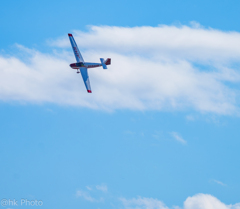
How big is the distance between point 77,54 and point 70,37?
8.53 meters

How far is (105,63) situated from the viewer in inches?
5925

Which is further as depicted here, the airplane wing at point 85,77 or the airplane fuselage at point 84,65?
the airplane fuselage at point 84,65

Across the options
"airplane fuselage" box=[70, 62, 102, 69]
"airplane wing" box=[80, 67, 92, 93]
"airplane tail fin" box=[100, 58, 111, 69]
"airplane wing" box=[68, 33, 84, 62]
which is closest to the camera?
"airplane wing" box=[80, 67, 92, 93]

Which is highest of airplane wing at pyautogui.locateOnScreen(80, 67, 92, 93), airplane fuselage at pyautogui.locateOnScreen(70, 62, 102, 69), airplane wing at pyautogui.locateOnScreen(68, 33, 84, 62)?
airplane wing at pyautogui.locateOnScreen(68, 33, 84, 62)

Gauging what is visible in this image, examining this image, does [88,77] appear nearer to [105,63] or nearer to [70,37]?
[105,63]

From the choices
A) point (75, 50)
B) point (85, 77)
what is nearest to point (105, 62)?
point (85, 77)

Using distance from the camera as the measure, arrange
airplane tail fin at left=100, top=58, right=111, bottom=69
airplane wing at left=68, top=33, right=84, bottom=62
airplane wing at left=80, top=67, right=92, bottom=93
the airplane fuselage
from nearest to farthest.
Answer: airplane wing at left=80, top=67, right=92, bottom=93 < the airplane fuselage < airplane tail fin at left=100, top=58, right=111, bottom=69 < airplane wing at left=68, top=33, right=84, bottom=62

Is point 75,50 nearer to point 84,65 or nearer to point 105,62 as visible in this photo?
point 84,65

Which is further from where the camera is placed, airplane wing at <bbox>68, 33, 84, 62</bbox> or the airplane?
airplane wing at <bbox>68, 33, 84, 62</bbox>

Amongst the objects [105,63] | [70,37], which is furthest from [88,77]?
[70,37]

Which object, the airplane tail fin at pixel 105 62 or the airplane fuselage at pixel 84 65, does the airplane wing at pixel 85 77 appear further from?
the airplane tail fin at pixel 105 62

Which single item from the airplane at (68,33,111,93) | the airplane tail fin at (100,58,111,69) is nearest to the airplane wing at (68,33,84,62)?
the airplane at (68,33,111,93)

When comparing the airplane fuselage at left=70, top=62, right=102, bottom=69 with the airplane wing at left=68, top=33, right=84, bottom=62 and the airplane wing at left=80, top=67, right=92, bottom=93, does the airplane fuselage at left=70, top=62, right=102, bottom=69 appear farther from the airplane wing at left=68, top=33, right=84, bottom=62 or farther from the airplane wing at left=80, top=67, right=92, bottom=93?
the airplane wing at left=68, top=33, right=84, bottom=62

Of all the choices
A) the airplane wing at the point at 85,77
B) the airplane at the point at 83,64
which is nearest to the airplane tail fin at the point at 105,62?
the airplane at the point at 83,64
